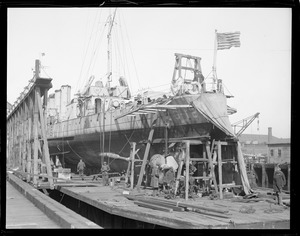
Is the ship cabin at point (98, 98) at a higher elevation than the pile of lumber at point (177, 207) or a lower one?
higher

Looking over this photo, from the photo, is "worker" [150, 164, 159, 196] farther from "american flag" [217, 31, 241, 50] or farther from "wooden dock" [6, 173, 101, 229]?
"american flag" [217, 31, 241, 50]

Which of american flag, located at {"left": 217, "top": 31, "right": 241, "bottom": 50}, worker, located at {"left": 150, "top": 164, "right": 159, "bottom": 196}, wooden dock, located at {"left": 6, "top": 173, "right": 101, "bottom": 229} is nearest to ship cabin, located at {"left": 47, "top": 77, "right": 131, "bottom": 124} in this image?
worker, located at {"left": 150, "top": 164, "right": 159, "bottom": 196}

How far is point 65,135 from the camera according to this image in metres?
23.2

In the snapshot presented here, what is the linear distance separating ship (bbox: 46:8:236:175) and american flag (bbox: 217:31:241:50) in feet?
5.16

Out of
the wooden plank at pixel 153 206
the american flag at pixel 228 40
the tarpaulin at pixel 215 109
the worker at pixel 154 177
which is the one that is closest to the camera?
the wooden plank at pixel 153 206

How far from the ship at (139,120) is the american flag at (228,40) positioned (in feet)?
5.16

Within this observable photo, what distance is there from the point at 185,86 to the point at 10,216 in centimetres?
796

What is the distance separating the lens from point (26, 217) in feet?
26.5

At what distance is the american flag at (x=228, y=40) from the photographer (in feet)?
35.1

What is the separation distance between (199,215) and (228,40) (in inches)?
224

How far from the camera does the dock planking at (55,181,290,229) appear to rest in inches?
294

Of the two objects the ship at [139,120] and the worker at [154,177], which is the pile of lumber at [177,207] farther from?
the ship at [139,120]

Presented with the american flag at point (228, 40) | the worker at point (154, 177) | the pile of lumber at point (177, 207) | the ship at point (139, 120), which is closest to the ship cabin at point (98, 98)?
the ship at point (139, 120)
